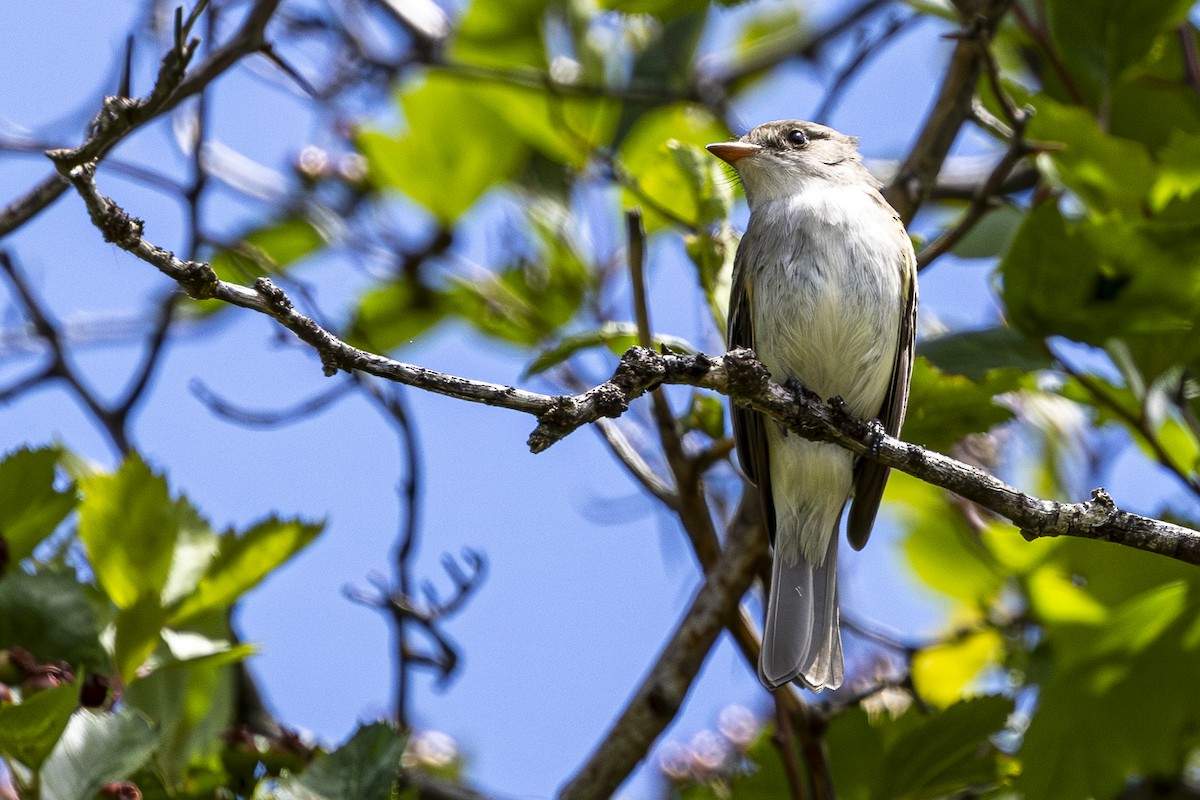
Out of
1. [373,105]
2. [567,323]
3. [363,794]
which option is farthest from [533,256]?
[363,794]

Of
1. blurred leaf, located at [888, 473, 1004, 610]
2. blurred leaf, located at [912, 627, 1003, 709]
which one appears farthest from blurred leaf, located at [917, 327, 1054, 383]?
blurred leaf, located at [912, 627, 1003, 709]

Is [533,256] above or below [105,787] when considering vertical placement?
above

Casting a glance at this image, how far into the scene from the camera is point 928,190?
3.71 metres

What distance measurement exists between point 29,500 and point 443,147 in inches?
77.6

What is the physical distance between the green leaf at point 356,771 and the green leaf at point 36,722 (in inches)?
15.9

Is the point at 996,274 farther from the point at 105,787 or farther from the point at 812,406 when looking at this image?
the point at 105,787

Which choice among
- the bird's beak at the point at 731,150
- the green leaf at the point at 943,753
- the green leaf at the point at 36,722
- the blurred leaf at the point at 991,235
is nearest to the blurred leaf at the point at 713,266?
the bird's beak at the point at 731,150

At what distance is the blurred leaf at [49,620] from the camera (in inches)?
111

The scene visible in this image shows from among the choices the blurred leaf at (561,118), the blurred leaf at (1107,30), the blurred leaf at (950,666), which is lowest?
the blurred leaf at (950,666)

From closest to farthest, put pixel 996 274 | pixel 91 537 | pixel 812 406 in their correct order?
pixel 812 406 < pixel 91 537 < pixel 996 274

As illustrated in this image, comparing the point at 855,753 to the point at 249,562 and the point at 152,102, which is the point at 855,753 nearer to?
the point at 249,562

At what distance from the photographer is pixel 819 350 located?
3543mm

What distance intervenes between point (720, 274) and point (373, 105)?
8.25 feet

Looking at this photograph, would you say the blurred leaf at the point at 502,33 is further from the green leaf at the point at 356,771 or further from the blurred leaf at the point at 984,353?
the green leaf at the point at 356,771
